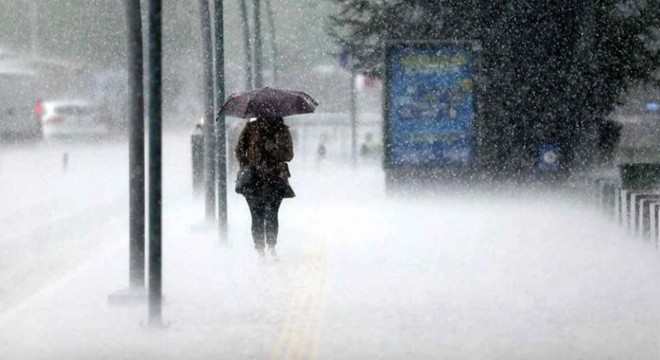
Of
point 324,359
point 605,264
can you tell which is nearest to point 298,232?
point 605,264

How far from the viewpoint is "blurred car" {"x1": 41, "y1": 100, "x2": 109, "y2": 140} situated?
5188cm

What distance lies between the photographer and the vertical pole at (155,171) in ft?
37.3

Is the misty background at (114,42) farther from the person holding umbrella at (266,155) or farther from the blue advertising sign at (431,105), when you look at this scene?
the person holding umbrella at (266,155)

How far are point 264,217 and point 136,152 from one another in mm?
3196

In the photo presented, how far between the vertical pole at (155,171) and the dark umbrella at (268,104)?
4035 millimetres

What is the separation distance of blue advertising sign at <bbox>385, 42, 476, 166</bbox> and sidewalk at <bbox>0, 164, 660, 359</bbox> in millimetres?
3936

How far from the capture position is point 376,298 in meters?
13.1

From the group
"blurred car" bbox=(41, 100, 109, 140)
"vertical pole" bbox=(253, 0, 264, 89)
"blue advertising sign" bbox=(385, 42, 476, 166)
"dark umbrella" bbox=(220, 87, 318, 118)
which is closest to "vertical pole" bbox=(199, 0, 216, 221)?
"dark umbrella" bbox=(220, 87, 318, 118)

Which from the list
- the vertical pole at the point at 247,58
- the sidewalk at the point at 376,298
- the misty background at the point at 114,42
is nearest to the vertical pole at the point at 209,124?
the sidewalk at the point at 376,298

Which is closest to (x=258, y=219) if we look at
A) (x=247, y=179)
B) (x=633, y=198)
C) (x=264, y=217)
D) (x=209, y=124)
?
(x=264, y=217)

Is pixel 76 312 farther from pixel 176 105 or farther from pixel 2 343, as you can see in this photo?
pixel 176 105

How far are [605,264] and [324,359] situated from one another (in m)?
6.27

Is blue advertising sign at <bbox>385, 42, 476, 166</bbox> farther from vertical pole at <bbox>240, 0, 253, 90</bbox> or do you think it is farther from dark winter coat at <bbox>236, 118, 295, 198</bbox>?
dark winter coat at <bbox>236, 118, 295, 198</bbox>

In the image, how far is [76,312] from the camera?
486 inches
